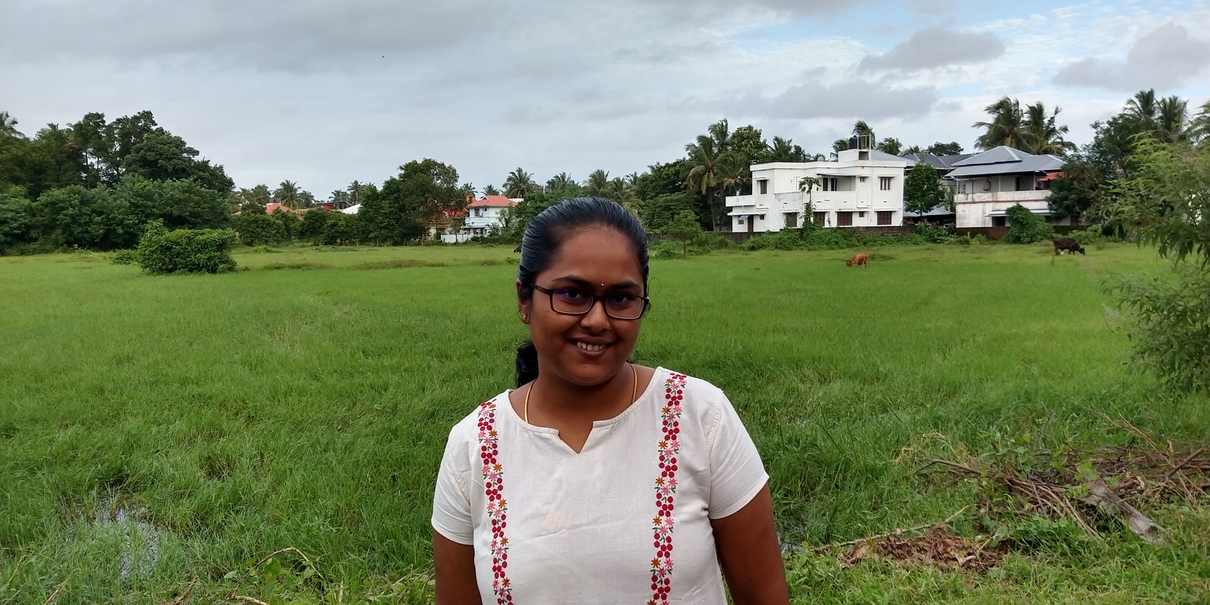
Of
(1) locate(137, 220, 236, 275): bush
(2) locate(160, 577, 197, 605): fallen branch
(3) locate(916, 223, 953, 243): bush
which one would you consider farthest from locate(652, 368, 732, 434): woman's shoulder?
(3) locate(916, 223, 953, 243): bush

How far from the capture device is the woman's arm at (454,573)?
1321mm

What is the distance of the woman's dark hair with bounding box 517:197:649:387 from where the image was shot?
1279 mm

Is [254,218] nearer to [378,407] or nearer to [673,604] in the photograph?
[378,407]

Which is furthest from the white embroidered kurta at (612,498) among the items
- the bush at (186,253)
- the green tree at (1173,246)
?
the bush at (186,253)

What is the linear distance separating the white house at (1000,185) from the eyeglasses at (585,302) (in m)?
33.1

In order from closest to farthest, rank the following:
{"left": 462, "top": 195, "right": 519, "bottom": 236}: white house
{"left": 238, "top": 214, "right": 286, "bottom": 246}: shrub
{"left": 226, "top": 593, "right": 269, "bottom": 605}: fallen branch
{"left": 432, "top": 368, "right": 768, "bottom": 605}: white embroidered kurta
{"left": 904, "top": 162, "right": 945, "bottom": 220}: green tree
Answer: {"left": 432, "top": 368, "right": 768, "bottom": 605}: white embroidered kurta → {"left": 226, "top": 593, "right": 269, "bottom": 605}: fallen branch → {"left": 904, "top": 162, "right": 945, "bottom": 220}: green tree → {"left": 238, "top": 214, "right": 286, "bottom": 246}: shrub → {"left": 462, "top": 195, "right": 519, "bottom": 236}: white house

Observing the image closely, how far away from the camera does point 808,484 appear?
158 inches

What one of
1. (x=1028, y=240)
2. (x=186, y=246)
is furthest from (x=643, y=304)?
(x=1028, y=240)

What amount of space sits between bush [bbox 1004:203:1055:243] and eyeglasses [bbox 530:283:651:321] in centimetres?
2981

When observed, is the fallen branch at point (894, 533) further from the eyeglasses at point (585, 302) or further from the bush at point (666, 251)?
the bush at point (666, 251)

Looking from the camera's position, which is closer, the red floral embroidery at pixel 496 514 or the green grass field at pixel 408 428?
the red floral embroidery at pixel 496 514

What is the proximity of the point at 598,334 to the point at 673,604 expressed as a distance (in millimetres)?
449

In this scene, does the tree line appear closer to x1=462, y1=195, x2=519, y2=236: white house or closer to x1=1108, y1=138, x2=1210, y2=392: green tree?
x1=462, y1=195, x2=519, y2=236: white house

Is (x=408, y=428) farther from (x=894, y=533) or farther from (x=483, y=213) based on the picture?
(x=483, y=213)
